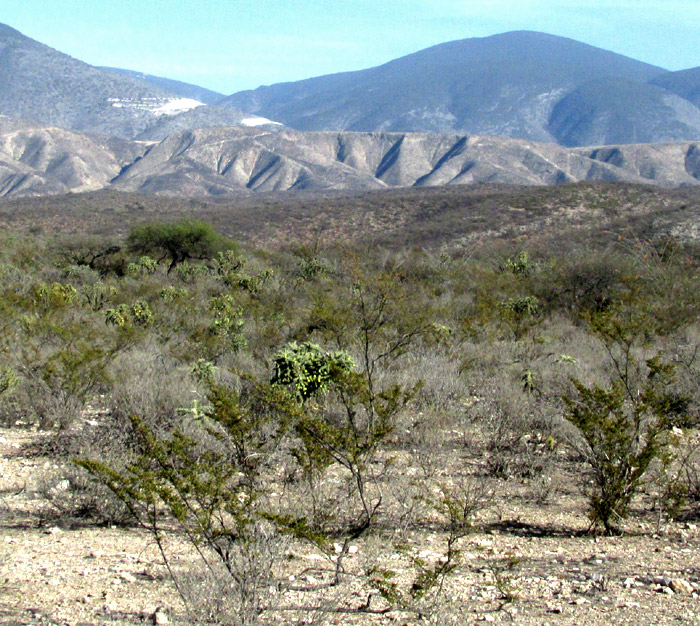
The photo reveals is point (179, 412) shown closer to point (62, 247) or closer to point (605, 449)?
point (605, 449)

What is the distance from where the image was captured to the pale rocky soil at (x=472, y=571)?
3.66 m

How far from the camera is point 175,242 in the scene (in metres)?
28.8

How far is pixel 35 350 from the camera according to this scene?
9234mm

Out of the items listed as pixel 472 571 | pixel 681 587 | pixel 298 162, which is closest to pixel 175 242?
pixel 472 571

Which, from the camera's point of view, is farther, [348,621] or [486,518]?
[486,518]

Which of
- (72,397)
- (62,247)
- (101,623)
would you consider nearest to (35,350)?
(72,397)

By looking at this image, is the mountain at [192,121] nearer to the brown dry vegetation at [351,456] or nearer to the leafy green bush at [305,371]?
the brown dry vegetation at [351,456]

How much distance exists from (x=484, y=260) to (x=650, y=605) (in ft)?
84.6

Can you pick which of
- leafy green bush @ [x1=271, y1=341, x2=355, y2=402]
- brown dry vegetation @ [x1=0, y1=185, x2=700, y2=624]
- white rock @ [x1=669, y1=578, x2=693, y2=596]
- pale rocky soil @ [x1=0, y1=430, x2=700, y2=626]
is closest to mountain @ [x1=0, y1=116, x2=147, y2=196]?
brown dry vegetation @ [x1=0, y1=185, x2=700, y2=624]

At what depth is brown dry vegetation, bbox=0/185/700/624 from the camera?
12.7 ft

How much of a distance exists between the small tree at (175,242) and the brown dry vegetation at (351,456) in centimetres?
1093

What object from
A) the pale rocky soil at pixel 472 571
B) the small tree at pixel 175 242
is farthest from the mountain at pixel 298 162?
the pale rocky soil at pixel 472 571

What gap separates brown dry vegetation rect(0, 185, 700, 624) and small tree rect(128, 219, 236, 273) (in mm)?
10933

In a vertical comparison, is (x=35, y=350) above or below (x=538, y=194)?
below
